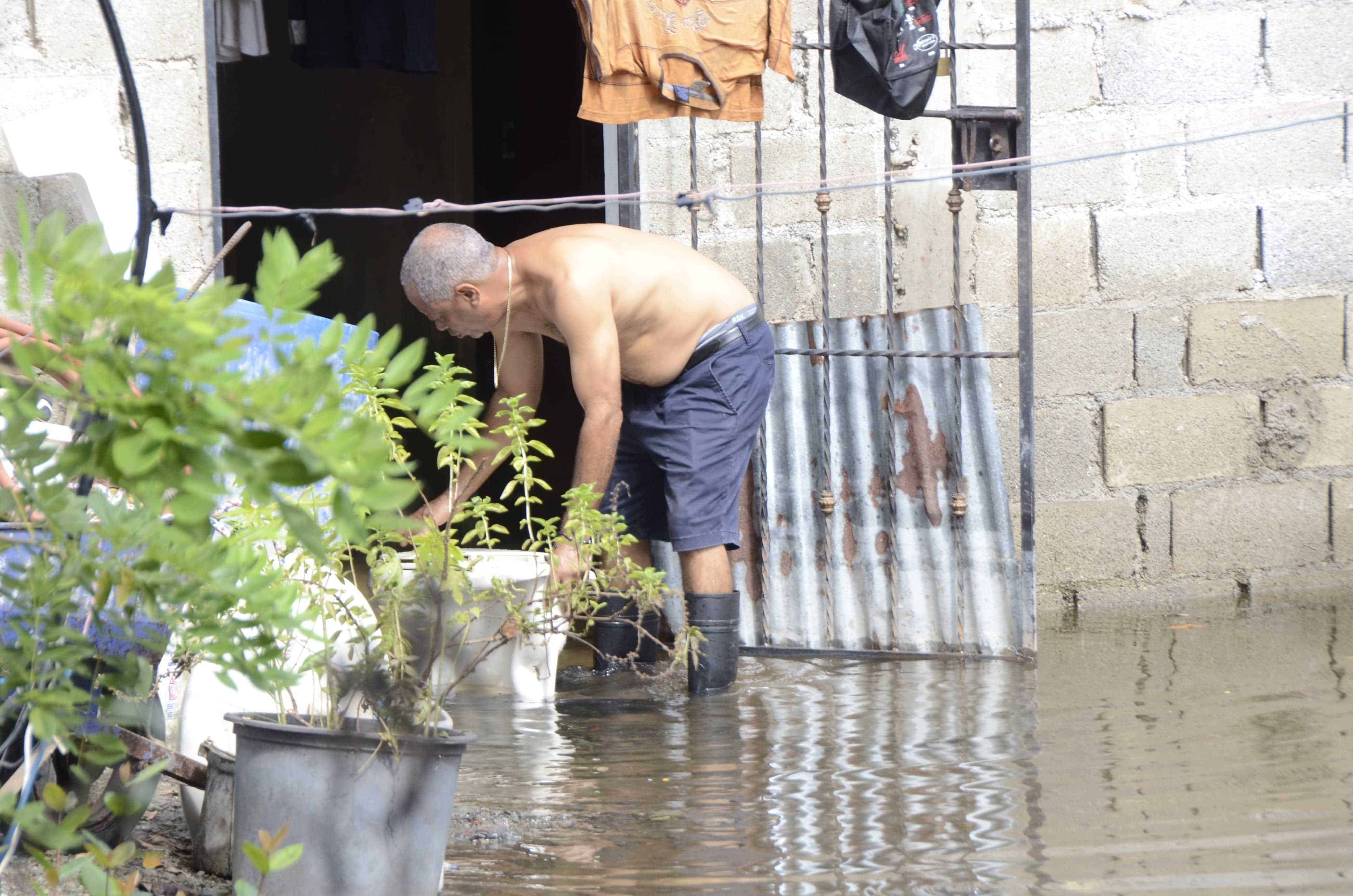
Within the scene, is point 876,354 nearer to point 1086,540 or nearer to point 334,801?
point 1086,540

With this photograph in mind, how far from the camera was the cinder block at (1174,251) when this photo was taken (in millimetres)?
5070

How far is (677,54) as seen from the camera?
425 centimetres

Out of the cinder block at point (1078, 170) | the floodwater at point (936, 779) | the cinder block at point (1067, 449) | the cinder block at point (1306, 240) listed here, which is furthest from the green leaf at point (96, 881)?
the cinder block at point (1306, 240)

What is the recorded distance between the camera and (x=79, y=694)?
1.56 meters

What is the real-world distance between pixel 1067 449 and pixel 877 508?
0.87m

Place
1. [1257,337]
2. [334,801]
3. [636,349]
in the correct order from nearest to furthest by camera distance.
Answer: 1. [334,801]
2. [636,349]
3. [1257,337]

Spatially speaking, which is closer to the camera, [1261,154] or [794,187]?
[794,187]

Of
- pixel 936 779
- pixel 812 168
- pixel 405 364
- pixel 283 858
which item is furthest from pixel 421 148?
pixel 405 364

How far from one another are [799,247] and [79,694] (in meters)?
3.61

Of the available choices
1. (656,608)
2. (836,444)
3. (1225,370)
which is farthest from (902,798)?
(1225,370)

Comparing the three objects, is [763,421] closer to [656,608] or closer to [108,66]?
[656,608]

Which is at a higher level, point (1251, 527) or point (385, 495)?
point (385, 495)

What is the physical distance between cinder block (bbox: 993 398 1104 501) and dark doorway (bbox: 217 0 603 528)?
2.75 m

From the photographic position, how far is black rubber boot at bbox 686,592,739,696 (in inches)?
161
